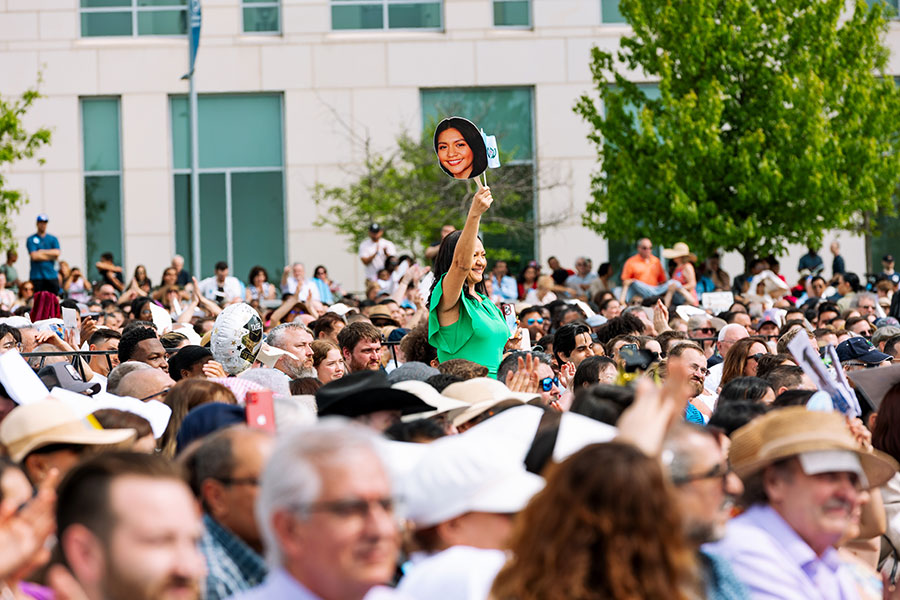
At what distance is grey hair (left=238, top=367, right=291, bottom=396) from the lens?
8.30 metres

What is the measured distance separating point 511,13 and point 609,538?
28776 mm

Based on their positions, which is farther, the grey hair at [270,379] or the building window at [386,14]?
the building window at [386,14]

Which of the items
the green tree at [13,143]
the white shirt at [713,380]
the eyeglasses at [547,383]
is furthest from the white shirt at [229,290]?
the eyeglasses at [547,383]

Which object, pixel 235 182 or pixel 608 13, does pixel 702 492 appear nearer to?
pixel 235 182

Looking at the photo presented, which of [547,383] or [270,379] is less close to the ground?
[270,379]

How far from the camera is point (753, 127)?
85.5 feet

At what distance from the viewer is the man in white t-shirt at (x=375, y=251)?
24.4 meters

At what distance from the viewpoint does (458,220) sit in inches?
1131

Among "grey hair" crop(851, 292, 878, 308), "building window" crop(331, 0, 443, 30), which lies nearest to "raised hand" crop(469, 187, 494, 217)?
"grey hair" crop(851, 292, 878, 308)

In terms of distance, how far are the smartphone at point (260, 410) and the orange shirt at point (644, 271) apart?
1692cm

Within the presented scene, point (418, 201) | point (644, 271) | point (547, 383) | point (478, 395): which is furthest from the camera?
point (418, 201)

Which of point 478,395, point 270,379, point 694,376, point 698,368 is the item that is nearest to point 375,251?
point 698,368

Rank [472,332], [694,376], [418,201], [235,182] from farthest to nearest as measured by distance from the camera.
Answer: [235,182]
[418,201]
[694,376]
[472,332]

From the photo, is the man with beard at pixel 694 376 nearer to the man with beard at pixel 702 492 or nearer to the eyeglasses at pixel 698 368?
the eyeglasses at pixel 698 368
